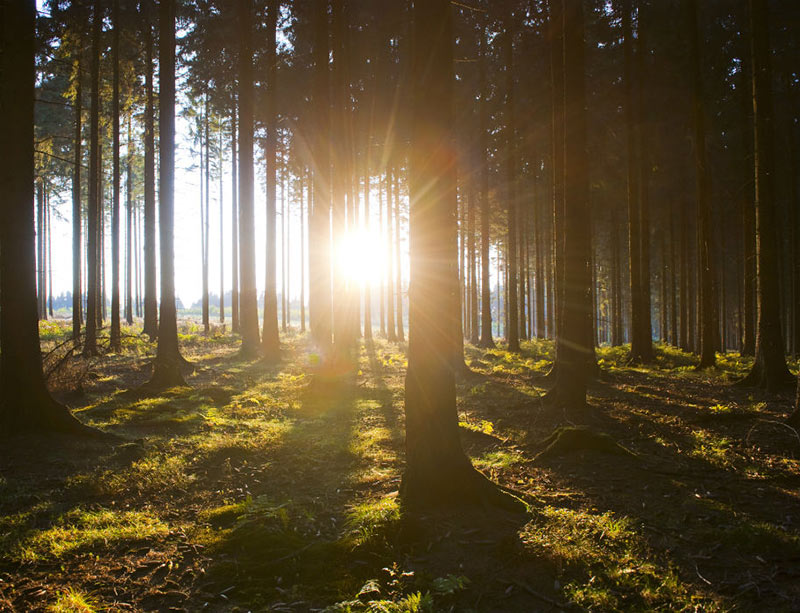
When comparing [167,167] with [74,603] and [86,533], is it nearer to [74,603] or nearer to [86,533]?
[86,533]

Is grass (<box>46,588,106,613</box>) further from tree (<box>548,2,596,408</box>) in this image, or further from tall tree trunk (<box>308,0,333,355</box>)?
tall tree trunk (<box>308,0,333,355</box>)

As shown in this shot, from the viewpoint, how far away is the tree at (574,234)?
880 cm

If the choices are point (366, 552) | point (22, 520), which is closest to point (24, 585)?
point (22, 520)

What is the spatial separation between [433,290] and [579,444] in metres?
3.41

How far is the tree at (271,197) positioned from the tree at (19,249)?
10824 mm

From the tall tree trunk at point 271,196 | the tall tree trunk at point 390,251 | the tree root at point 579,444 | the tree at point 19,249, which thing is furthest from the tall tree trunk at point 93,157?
the tree root at point 579,444

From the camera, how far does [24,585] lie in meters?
3.34

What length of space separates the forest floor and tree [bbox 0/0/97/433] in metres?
0.51

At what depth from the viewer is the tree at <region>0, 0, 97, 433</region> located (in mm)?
6715

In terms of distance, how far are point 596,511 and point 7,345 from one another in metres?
8.21

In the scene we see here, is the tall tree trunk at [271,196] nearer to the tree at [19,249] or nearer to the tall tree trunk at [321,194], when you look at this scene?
the tall tree trunk at [321,194]

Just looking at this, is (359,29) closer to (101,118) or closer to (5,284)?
(101,118)

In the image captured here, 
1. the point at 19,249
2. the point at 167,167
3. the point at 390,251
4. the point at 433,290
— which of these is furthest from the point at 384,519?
the point at 390,251

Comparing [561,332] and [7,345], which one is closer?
[7,345]
